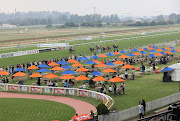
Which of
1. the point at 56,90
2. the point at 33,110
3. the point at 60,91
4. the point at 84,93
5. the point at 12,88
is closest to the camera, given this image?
the point at 33,110

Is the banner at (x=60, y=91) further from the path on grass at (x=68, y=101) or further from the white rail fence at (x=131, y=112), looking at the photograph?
the white rail fence at (x=131, y=112)

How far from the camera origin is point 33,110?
21031mm

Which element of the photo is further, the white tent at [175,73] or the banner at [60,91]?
the white tent at [175,73]

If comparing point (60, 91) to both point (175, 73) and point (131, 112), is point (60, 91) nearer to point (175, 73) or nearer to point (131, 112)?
point (131, 112)

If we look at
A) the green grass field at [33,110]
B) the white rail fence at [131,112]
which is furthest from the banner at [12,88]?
the white rail fence at [131,112]

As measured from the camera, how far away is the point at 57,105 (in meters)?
22.3

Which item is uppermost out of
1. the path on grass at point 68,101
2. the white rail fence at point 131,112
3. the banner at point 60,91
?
the white rail fence at point 131,112

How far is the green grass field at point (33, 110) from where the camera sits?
63.3 ft

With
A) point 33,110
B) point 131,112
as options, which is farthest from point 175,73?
point 33,110

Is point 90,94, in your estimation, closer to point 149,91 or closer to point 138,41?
point 149,91

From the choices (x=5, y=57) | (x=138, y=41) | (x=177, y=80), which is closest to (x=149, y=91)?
(x=177, y=80)

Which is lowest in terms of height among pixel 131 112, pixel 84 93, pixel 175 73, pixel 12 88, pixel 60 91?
pixel 12 88

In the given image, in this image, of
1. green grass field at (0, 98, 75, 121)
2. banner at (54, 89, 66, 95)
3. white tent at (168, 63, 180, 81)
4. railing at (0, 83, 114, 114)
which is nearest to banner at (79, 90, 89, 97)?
railing at (0, 83, 114, 114)

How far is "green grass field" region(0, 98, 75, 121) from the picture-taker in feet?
63.3
